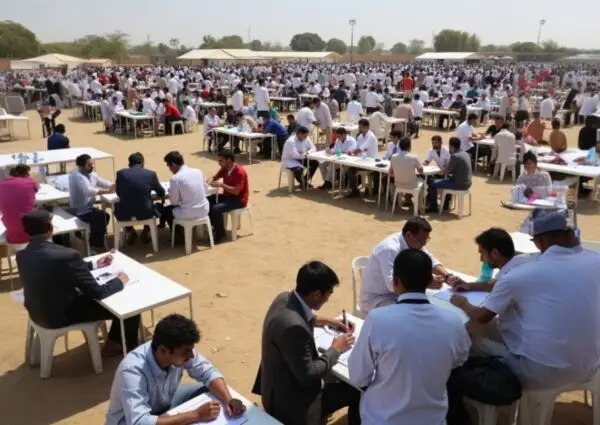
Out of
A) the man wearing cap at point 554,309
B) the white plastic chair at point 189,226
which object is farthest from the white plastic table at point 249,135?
the man wearing cap at point 554,309

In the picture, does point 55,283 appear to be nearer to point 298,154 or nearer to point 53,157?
point 53,157

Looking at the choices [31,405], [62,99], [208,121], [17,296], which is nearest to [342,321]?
[31,405]

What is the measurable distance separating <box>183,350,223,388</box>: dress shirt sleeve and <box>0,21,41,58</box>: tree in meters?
66.6

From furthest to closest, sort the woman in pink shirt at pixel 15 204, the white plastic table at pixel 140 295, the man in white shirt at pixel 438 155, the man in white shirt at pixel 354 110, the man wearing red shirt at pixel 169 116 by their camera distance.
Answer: the man wearing red shirt at pixel 169 116, the man in white shirt at pixel 354 110, the man in white shirt at pixel 438 155, the woman in pink shirt at pixel 15 204, the white plastic table at pixel 140 295

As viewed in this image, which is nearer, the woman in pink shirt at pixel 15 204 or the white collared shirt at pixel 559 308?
the white collared shirt at pixel 559 308

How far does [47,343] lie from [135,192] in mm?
2732

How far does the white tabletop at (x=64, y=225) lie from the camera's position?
583 cm

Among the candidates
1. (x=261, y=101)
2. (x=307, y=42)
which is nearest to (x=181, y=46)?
(x=307, y=42)

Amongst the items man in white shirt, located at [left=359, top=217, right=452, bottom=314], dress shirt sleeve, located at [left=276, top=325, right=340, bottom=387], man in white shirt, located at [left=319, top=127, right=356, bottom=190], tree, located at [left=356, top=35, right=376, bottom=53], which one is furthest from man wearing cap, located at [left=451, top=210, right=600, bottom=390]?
tree, located at [left=356, top=35, right=376, bottom=53]

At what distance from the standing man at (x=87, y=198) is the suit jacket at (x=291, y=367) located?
4.51 metres

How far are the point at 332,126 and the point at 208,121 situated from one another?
119 inches

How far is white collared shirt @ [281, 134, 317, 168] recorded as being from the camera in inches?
370

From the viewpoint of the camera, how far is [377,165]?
8609 millimetres

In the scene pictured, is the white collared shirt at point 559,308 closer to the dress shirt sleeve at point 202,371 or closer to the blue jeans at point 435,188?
the dress shirt sleeve at point 202,371
